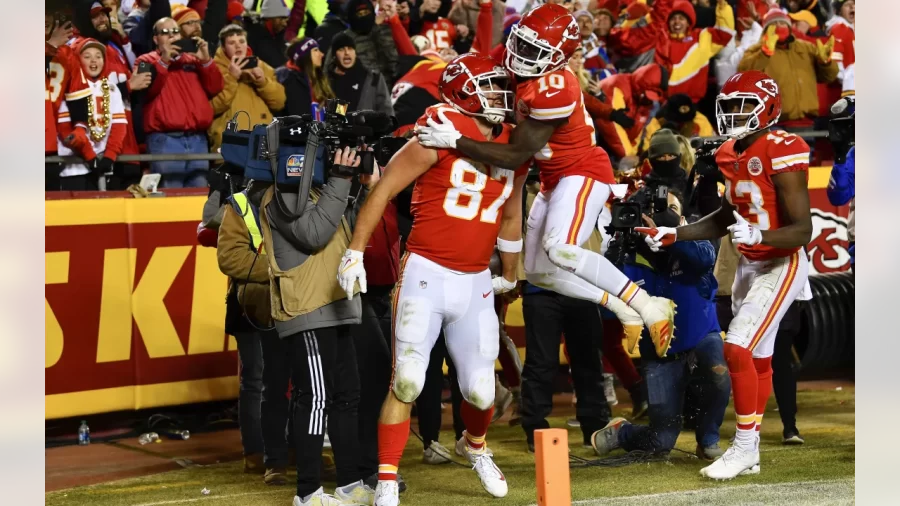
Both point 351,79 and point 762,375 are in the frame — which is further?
point 351,79

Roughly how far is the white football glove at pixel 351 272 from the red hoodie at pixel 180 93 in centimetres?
426

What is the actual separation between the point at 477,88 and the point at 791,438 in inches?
130

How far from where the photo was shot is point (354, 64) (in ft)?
30.0

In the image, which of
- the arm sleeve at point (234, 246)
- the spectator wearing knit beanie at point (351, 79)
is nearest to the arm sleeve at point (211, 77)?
the spectator wearing knit beanie at point (351, 79)

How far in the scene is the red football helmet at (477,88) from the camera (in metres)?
5.31

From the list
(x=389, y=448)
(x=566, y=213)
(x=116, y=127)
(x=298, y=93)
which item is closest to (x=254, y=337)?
(x=389, y=448)

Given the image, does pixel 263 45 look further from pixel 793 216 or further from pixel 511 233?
pixel 793 216

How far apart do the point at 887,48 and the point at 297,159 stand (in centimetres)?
412

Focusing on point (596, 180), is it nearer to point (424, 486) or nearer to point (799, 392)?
point (424, 486)

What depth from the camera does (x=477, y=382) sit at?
212 inches

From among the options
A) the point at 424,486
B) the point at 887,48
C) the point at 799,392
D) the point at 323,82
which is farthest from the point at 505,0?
the point at 887,48

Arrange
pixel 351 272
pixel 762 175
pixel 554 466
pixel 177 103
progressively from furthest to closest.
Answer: pixel 177 103, pixel 762 175, pixel 351 272, pixel 554 466

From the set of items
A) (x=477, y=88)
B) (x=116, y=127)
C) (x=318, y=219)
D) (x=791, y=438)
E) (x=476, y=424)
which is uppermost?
(x=477, y=88)

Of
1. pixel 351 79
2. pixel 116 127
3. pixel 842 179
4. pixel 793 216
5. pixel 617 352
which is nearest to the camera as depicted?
pixel 793 216
